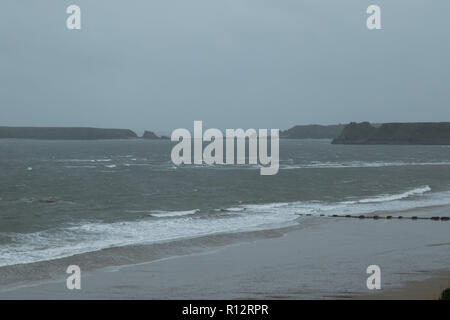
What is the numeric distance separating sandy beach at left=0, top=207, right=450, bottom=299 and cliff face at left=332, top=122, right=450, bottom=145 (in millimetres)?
167859

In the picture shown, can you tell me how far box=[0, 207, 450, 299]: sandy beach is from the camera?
14031 mm

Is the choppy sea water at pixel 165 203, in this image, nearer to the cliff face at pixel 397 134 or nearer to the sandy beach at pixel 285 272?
the sandy beach at pixel 285 272

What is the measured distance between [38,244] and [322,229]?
38.4 feet

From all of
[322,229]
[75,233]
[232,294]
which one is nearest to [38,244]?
[75,233]

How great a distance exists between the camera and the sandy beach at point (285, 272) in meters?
14.0

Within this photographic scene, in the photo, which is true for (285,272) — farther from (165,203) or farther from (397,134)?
(397,134)

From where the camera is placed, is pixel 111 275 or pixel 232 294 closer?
pixel 232 294

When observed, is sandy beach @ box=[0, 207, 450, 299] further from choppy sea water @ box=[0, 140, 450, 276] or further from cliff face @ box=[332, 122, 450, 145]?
cliff face @ box=[332, 122, 450, 145]

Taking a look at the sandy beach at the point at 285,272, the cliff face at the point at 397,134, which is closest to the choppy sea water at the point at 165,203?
the sandy beach at the point at 285,272

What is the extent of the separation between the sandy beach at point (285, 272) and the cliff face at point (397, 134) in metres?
168

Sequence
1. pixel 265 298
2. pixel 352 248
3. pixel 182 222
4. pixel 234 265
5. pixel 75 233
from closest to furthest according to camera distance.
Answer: pixel 265 298 → pixel 234 265 → pixel 352 248 → pixel 75 233 → pixel 182 222

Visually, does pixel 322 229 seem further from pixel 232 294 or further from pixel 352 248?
pixel 232 294

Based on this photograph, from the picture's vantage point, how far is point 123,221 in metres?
27.7

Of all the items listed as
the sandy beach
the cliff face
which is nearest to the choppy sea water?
the sandy beach
